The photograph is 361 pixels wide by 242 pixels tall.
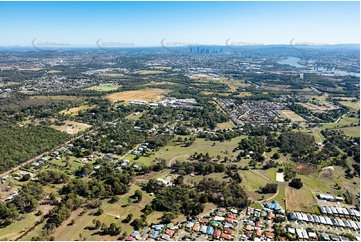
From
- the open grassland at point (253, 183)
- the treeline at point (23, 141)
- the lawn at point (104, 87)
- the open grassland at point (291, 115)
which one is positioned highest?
the treeline at point (23, 141)

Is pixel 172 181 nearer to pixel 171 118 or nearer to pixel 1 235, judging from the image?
pixel 1 235

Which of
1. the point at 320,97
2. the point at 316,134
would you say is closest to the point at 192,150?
the point at 316,134

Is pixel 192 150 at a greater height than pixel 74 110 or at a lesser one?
lesser

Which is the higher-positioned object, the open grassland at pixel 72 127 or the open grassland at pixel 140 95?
the open grassland at pixel 72 127

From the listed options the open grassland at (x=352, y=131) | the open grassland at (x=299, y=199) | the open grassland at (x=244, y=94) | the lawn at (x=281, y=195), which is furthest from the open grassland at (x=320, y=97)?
the open grassland at (x=299, y=199)

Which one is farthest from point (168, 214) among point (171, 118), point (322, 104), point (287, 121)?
point (322, 104)

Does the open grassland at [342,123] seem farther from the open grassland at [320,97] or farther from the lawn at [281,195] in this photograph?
the lawn at [281,195]

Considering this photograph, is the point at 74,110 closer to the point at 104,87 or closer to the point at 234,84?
the point at 104,87

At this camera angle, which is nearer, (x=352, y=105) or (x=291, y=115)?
(x=291, y=115)
